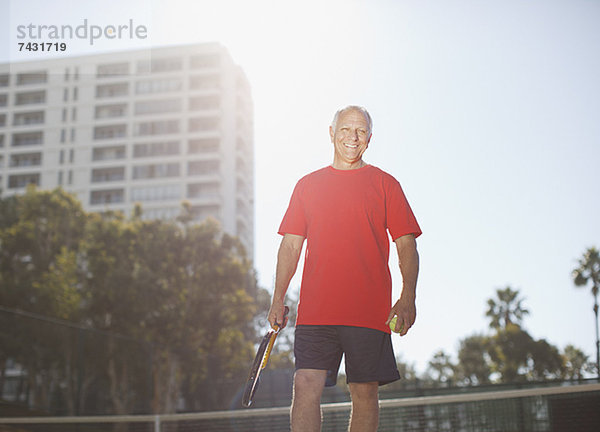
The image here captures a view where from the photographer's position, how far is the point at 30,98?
2835 inches

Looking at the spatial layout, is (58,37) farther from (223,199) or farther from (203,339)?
(223,199)

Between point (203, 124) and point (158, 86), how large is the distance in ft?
25.8

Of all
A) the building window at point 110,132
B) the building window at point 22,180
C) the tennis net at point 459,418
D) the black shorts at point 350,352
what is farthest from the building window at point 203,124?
the black shorts at point 350,352

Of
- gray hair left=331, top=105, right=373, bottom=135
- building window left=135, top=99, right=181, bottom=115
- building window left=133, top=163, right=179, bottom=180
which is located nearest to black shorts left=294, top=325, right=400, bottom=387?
gray hair left=331, top=105, right=373, bottom=135

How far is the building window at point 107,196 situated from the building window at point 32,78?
16103 millimetres

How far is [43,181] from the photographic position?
223ft

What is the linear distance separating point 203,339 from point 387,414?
2054 cm

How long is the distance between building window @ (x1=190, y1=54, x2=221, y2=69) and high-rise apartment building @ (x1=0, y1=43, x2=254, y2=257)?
111 mm

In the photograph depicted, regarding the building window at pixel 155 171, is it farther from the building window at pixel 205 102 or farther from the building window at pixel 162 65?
the building window at pixel 162 65

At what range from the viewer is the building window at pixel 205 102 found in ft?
220

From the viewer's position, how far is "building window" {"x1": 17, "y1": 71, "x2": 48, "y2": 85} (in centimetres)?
7225

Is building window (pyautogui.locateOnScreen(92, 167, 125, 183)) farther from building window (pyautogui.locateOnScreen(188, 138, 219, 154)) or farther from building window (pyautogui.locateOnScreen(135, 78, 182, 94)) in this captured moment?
building window (pyautogui.locateOnScreen(135, 78, 182, 94))

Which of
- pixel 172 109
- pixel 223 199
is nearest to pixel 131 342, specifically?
pixel 223 199

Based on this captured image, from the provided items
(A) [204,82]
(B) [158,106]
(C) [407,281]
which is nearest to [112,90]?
(B) [158,106]
